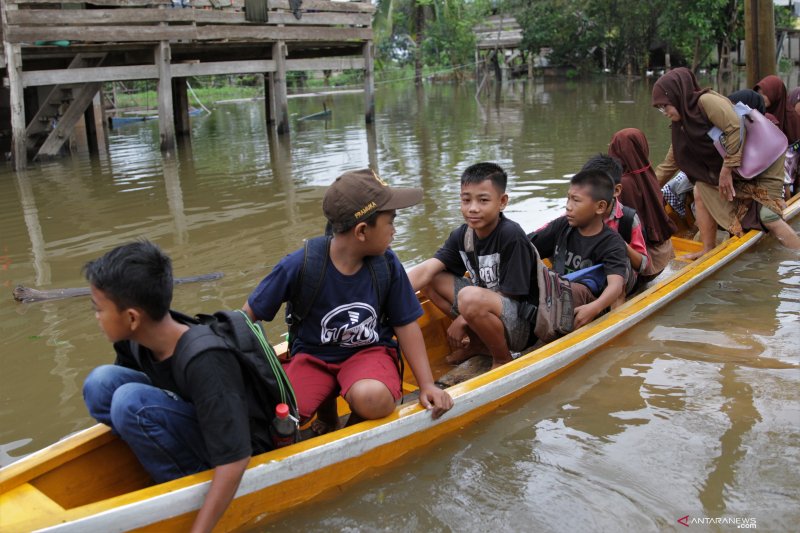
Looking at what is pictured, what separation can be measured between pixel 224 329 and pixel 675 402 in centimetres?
249

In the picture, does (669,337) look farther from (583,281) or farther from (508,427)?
(508,427)

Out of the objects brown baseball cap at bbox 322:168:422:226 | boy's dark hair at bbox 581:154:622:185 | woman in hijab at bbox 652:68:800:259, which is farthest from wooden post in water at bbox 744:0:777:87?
brown baseball cap at bbox 322:168:422:226

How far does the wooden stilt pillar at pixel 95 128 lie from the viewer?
51.8ft

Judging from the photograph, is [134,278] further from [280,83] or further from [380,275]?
[280,83]

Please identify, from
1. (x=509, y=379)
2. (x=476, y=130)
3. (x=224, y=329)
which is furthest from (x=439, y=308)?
(x=476, y=130)

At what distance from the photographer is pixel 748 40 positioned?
958 cm

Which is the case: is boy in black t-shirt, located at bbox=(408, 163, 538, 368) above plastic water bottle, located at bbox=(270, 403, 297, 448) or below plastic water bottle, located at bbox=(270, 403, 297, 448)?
above

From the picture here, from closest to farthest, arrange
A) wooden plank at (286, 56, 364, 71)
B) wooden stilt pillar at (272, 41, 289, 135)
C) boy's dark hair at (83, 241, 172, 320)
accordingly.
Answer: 1. boy's dark hair at (83, 241, 172, 320)
2. wooden stilt pillar at (272, 41, 289, 135)
3. wooden plank at (286, 56, 364, 71)

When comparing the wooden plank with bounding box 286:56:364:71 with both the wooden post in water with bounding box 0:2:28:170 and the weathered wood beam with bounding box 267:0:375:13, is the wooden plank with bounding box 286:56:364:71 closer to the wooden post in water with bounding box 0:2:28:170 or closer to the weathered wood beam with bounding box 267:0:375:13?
the weathered wood beam with bounding box 267:0:375:13

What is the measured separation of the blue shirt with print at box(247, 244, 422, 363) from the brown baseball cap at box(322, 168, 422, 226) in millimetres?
219

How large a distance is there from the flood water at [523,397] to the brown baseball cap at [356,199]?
112 centimetres

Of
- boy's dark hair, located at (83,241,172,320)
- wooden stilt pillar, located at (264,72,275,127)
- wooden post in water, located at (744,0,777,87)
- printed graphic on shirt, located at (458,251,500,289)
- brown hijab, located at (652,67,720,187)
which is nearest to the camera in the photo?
boy's dark hair, located at (83,241,172,320)

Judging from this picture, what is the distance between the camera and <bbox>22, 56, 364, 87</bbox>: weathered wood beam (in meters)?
12.0

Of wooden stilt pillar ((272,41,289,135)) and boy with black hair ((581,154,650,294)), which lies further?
wooden stilt pillar ((272,41,289,135))
